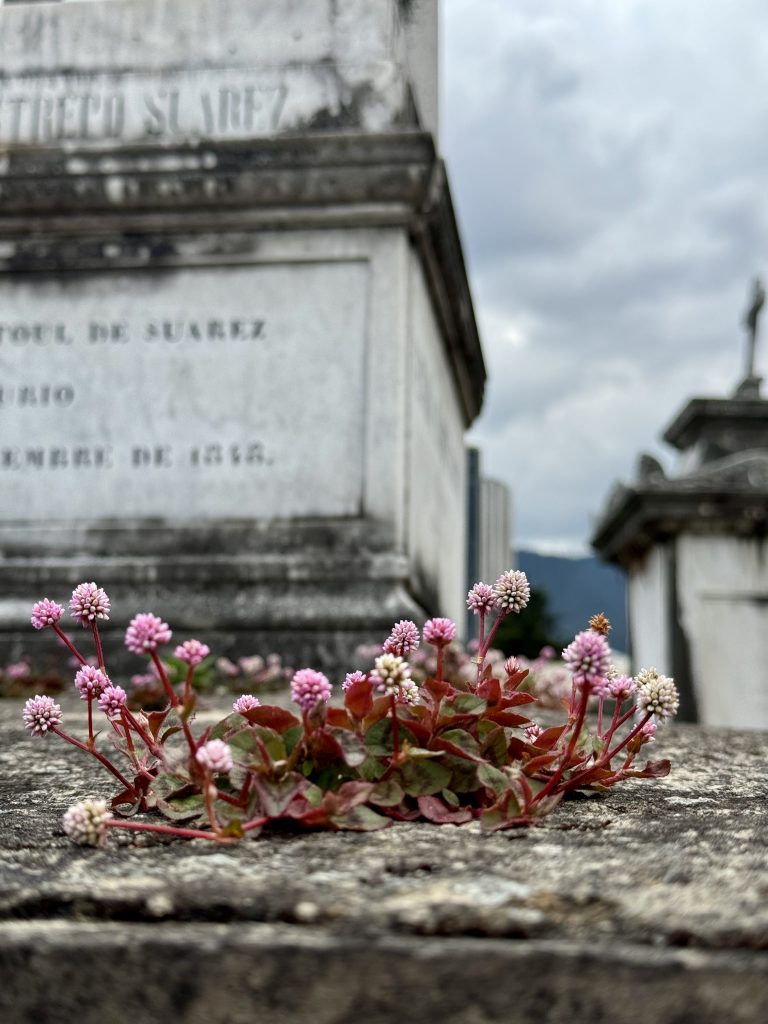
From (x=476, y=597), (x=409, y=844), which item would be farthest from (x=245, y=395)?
(x=409, y=844)

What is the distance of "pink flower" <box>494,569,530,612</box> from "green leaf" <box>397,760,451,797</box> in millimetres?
295

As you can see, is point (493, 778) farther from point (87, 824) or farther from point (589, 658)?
point (87, 824)

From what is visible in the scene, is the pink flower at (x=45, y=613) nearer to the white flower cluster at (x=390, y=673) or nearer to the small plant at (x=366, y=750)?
the small plant at (x=366, y=750)

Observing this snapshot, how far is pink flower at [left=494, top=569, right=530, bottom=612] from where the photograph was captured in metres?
1.66

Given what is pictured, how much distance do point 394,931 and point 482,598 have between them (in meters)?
0.81

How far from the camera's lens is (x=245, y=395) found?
4.96 meters

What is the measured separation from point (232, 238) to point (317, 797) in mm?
4101

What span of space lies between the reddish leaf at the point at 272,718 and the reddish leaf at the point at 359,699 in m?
0.08

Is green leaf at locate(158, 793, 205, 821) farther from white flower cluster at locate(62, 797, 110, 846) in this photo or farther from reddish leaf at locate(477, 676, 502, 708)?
reddish leaf at locate(477, 676, 502, 708)

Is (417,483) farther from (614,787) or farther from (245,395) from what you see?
(614,787)

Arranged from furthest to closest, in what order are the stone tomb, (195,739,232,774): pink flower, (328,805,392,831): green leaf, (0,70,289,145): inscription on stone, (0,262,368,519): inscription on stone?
(0,70,289,145): inscription on stone, (0,262,368,519): inscription on stone, the stone tomb, (328,805,392,831): green leaf, (195,739,232,774): pink flower

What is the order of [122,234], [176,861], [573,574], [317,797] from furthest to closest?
[573,574]
[122,234]
[317,797]
[176,861]

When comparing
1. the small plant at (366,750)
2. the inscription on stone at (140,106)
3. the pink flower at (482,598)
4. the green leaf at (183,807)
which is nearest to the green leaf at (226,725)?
the small plant at (366,750)

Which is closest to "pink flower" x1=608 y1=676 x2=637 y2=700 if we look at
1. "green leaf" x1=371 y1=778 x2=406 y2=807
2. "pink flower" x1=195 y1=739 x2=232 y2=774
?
"green leaf" x1=371 y1=778 x2=406 y2=807
